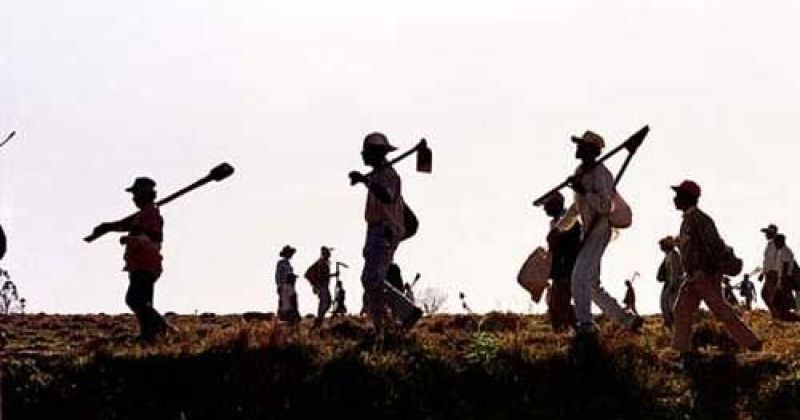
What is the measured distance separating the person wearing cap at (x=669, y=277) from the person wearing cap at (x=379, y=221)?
6673 millimetres

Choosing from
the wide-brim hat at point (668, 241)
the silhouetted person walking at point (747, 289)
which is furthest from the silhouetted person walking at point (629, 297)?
the wide-brim hat at point (668, 241)

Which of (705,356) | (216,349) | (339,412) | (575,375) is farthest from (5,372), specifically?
(705,356)

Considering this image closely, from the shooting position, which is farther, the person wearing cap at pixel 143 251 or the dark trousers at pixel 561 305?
the dark trousers at pixel 561 305

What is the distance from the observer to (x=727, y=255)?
16234 millimetres

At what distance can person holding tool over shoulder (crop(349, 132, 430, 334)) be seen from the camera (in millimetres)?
15945

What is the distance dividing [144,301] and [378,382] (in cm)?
319

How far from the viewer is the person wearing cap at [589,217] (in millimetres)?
15812

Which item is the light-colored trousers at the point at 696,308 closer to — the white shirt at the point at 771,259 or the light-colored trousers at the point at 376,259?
the light-colored trousers at the point at 376,259

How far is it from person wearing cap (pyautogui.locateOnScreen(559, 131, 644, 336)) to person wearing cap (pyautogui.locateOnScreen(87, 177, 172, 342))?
4074 mm

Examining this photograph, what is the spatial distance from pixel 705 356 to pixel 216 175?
16.6ft

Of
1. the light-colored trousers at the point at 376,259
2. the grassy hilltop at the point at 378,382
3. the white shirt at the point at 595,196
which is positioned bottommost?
the grassy hilltop at the point at 378,382

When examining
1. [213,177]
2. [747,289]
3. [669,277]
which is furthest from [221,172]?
[747,289]

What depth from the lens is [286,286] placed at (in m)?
28.5

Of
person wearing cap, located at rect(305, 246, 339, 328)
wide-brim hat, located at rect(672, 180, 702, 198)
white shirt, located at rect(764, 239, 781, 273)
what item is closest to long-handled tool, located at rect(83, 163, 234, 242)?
wide-brim hat, located at rect(672, 180, 702, 198)
